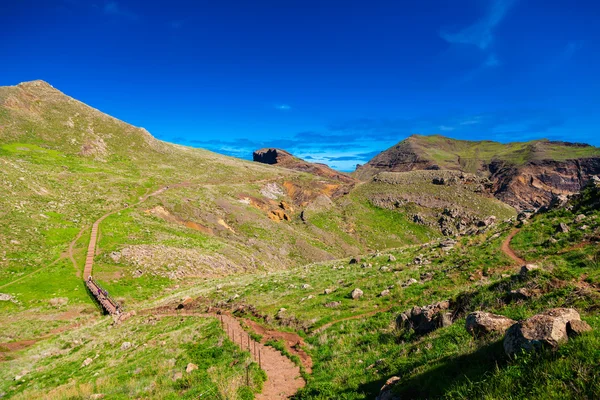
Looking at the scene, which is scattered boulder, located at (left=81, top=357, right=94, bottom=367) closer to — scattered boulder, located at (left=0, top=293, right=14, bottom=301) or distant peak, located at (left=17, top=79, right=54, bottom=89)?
scattered boulder, located at (left=0, top=293, right=14, bottom=301)

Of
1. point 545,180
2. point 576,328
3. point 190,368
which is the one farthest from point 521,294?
point 545,180

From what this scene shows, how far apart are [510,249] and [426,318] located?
1553 cm

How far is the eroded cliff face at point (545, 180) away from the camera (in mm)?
181000

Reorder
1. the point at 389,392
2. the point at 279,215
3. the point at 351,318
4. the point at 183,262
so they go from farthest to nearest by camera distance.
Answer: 1. the point at 279,215
2. the point at 183,262
3. the point at 351,318
4. the point at 389,392

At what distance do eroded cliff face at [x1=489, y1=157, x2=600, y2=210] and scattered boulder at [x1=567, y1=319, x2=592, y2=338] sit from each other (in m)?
211

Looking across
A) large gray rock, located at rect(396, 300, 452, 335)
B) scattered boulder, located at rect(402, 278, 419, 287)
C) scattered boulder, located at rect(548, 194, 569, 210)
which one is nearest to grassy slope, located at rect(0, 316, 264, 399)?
large gray rock, located at rect(396, 300, 452, 335)

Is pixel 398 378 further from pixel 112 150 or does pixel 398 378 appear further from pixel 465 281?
pixel 112 150

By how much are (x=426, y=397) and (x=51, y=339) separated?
34412mm

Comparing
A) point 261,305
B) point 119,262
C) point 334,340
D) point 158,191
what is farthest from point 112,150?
point 334,340

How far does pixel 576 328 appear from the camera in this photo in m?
6.07

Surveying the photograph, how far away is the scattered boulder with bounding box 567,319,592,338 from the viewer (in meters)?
6.03

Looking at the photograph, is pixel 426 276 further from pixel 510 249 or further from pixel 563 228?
pixel 563 228

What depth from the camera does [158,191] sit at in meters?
77.4

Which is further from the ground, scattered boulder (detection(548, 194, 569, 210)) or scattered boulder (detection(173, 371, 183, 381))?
scattered boulder (detection(548, 194, 569, 210))
